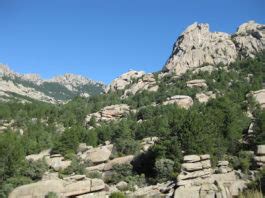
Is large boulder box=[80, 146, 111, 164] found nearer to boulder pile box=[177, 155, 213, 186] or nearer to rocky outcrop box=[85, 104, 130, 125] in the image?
boulder pile box=[177, 155, 213, 186]

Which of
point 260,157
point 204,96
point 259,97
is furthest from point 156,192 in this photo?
point 204,96

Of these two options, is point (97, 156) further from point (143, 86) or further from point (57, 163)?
point (143, 86)

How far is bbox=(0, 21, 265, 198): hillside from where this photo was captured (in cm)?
4728

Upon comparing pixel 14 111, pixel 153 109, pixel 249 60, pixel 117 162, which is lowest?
pixel 117 162

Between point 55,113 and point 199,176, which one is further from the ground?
point 55,113

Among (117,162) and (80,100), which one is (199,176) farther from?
(80,100)

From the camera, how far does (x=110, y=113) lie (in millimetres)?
145750

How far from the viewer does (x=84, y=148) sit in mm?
92625

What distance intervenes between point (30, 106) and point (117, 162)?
363 ft

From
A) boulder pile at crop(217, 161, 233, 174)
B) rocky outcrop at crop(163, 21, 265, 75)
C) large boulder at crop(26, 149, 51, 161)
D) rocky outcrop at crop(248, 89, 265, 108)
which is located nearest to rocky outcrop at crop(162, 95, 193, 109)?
rocky outcrop at crop(248, 89, 265, 108)

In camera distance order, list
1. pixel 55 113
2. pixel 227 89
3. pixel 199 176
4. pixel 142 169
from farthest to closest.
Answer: pixel 55 113, pixel 227 89, pixel 142 169, pixel 199 176

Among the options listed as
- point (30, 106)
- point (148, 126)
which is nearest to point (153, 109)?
point (148, 126)

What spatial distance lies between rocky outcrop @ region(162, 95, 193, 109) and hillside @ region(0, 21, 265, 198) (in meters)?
0.39

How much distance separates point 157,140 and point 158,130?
901 inches
